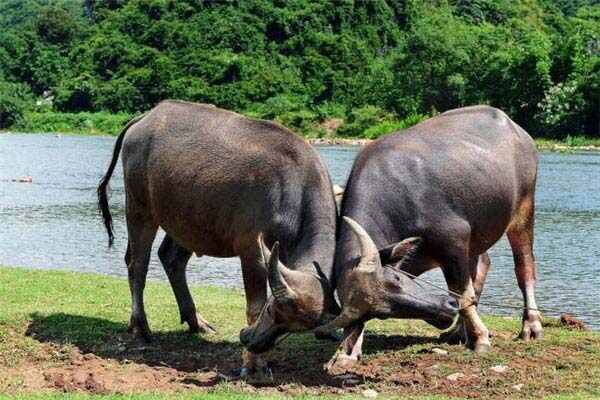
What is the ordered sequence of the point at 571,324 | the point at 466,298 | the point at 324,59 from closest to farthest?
the point at 466,298
the point at 571,324
the point at 324,59

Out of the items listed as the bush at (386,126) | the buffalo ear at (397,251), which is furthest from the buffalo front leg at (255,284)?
the bush at (386,126)

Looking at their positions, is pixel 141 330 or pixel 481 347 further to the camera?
pixel 141 330

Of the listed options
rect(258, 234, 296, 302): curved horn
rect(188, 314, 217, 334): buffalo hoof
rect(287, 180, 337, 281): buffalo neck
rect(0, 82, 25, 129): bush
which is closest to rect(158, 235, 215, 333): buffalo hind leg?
rect(188, 314, 217, 334): buffalo hoof

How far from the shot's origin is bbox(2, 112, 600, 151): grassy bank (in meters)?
54.8

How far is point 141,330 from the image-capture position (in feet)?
29.8

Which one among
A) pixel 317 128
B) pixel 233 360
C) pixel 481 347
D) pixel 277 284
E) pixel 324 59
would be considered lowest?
pixel 317 128

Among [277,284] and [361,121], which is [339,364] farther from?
[361,121]

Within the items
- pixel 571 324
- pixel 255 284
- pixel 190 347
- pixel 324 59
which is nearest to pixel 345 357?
pixel 255 284

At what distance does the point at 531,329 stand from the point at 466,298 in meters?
1.31

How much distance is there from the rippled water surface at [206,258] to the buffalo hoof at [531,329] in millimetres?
2618

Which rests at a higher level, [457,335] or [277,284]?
[277,284]

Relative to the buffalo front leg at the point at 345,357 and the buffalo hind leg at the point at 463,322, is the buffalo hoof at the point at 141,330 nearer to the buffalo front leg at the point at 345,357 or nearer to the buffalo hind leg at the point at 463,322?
the buffalo front leg at the point at 345,357

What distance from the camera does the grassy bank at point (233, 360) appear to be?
7344mm

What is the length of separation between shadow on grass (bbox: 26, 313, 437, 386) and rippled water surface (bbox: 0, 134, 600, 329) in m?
4.49
